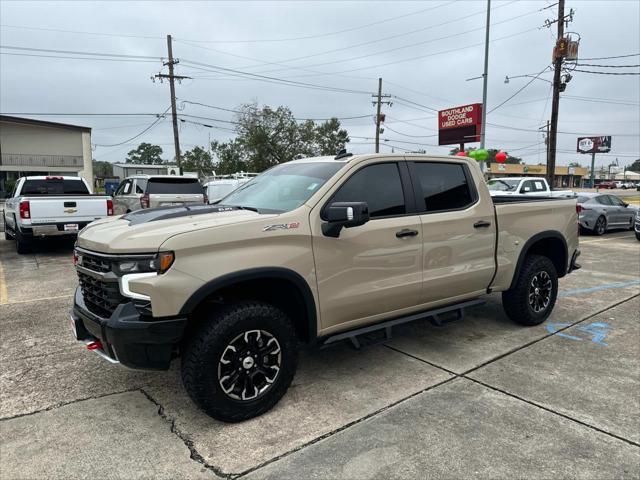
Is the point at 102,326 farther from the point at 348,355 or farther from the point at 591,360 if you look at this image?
the point at 591,360

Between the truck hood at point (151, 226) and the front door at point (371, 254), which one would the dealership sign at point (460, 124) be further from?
the truck hood at point (151, 226)

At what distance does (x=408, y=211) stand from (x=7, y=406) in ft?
11.3

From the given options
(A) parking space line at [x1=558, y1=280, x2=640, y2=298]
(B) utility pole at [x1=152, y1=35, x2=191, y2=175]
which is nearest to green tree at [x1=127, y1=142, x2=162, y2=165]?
(B) utility pole at [x1=152, y1=35, x2=191, y2=175]

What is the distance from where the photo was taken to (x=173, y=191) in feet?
39.0

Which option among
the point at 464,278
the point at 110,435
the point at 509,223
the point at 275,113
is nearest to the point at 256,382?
the point at 110,435

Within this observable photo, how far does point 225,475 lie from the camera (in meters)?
2.61

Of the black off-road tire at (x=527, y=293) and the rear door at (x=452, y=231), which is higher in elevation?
the rear door at (x=452, y=231)

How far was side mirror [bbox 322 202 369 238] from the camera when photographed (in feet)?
10.4

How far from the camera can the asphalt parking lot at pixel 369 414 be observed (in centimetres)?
270

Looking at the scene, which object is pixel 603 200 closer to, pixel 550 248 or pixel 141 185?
pixel 550 248

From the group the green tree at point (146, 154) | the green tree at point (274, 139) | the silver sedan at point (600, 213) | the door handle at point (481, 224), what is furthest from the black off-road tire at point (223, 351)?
the green tree at point (146, 154)

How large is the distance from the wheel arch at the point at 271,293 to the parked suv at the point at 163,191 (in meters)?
8.42

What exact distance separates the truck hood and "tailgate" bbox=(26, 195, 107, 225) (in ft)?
21.2

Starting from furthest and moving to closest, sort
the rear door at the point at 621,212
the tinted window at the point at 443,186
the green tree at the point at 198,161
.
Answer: the green tree at the point at 198,161, the rear door at the point at 621,212, the tinted window at the point at 443,186
